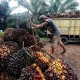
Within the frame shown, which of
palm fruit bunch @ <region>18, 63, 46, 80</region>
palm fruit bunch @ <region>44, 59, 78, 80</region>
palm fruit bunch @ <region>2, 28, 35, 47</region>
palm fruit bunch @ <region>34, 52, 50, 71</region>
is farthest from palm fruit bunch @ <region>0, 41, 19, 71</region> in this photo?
palm fruit bunch @ <region>44, 59, 78, 80</region>

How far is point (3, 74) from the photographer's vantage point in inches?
109

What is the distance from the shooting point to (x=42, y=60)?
9.18ft

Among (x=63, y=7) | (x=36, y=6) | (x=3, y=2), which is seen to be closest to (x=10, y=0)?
(x=3, y=2)

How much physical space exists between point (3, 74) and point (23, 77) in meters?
0.46

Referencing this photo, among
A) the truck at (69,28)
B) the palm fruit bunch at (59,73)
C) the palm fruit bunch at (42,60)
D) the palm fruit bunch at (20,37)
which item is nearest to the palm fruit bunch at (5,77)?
the palm fruit bunch at (42,60)

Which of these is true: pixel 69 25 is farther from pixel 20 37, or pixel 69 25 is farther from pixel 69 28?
pixel 20 37

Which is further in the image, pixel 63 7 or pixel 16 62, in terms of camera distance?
pixel 63 7

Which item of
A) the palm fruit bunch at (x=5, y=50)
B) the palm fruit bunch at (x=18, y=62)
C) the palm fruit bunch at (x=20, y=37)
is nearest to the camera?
the palm fruit bunch at (x=18, y=62)

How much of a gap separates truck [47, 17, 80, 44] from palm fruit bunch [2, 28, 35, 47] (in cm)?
1284

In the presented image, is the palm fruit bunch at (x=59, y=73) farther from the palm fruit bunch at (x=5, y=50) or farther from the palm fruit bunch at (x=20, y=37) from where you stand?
the palm fruit bunch at (x=20, y=37)

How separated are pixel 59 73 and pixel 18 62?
20.2 inches

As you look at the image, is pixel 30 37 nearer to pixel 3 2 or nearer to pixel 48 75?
pixel 48 75

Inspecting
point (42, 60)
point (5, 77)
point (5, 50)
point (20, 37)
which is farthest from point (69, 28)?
point (5, 77)

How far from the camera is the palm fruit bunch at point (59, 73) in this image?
2398 millimetres
